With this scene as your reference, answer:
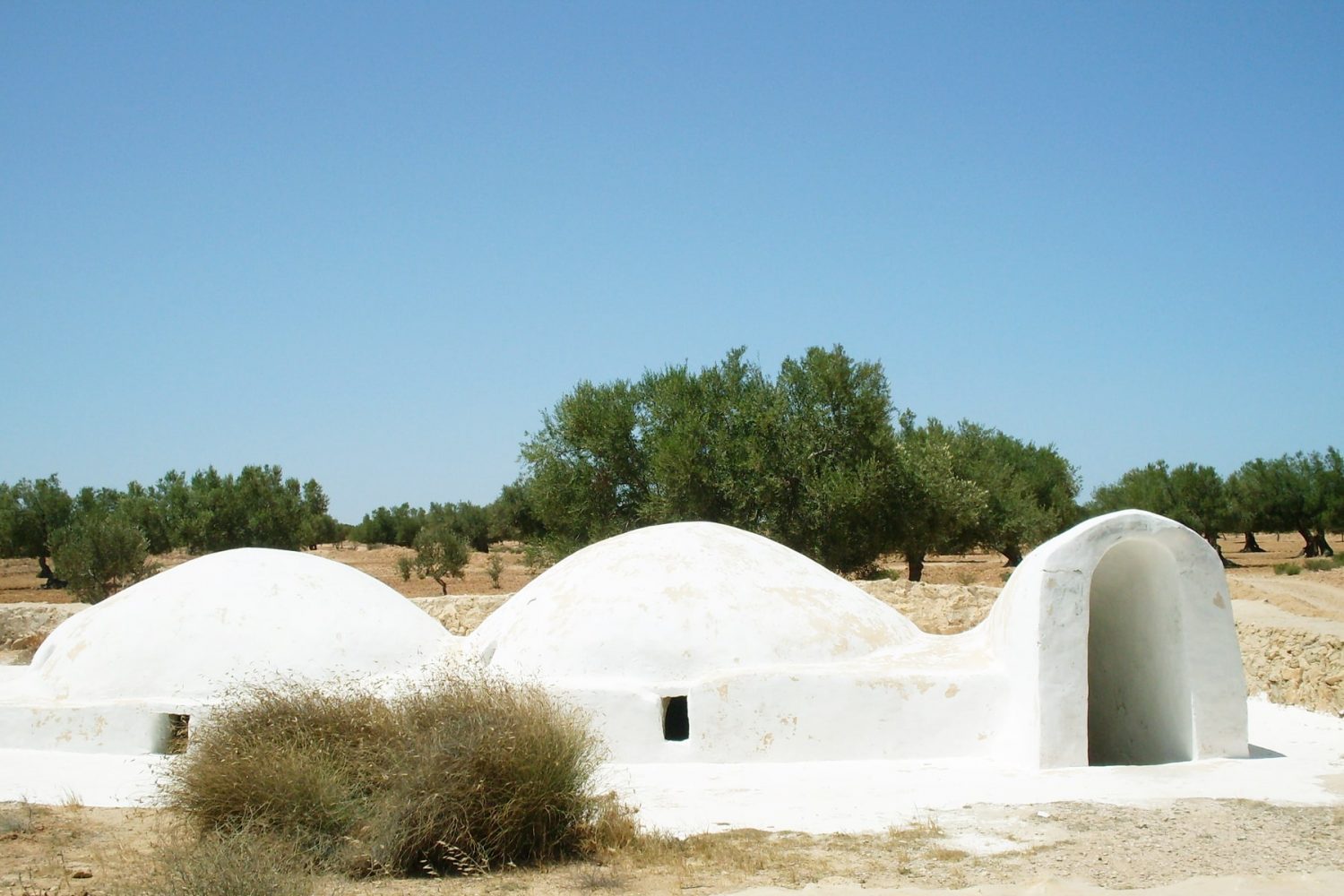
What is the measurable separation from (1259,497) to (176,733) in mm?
37892

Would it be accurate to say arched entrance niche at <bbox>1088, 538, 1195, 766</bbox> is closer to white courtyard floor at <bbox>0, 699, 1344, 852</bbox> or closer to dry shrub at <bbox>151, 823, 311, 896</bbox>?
white courtyard floor at <bbox>0, 699, 1344, 852</bbox>

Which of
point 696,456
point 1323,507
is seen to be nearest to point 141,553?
point 696,456

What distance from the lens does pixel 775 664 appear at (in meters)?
9.43

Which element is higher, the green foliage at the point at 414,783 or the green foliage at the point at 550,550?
the green foliage at the point at 550,550

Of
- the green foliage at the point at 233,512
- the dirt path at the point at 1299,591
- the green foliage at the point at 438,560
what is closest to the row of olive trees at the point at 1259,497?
the dirt path at the point at 1299,591

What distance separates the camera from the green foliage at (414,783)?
6.31 metres

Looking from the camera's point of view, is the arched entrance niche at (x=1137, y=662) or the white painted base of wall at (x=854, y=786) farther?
the arched entrance niche at (x=1137, y=662)

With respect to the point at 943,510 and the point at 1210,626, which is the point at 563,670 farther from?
the point at 943,510

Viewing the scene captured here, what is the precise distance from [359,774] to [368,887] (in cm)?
92

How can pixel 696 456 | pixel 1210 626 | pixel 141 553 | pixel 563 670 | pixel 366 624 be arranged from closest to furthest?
pixel 1210 626 < pixel 563 670 < pixel 366 624 < pixel 696 456 < pixel 141 553

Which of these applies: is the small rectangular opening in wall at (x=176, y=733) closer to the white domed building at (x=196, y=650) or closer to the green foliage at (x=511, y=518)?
the white domed building at (x=196, y=650)

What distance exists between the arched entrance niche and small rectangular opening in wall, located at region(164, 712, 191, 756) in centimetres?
796

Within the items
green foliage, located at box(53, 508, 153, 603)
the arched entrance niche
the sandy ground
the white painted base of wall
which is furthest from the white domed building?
green foliage, located at box(53, 508, 153, 603)

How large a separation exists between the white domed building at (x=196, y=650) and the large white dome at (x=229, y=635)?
1cm
